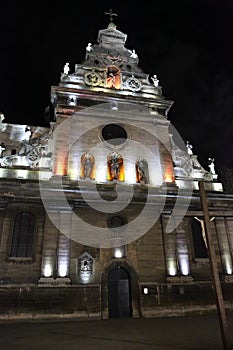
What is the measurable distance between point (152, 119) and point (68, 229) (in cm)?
1116

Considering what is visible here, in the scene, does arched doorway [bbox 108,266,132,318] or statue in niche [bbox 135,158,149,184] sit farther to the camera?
statue in niche [bbox 135,158,149,184]

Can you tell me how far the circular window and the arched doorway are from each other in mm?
9070

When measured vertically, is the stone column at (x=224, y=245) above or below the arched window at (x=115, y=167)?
below

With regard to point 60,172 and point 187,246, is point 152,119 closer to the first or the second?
point 60,172

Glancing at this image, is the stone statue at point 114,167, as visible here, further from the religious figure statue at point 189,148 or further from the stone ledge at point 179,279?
the stone ledge at point 179,279

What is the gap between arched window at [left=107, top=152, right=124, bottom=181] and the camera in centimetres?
1997

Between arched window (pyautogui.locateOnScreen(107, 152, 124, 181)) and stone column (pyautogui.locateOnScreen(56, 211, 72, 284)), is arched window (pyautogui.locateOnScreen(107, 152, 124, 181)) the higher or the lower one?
the higher one

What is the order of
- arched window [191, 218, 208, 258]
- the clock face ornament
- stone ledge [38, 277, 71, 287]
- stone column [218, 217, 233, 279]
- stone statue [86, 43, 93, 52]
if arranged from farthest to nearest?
stone statue [86, 43, 93, 52] → the clock face ornament → arched window [191, 218, 208, 258] → stone column [218, 217, 233, 279] → stone ledge [38, 277, 71, 287]

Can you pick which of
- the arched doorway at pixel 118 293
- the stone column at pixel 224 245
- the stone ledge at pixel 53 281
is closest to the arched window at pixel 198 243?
the stone column at pixel 224 245

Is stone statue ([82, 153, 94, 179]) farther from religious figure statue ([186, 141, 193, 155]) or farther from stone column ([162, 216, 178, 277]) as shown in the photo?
religious figure statue ([186, 141, 193, 155])

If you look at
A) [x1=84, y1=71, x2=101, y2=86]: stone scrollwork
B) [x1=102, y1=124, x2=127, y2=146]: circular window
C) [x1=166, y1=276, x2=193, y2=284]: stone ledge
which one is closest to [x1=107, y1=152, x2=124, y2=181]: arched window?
[x1=102, y1=124, x2=127, y2=146]: circular window

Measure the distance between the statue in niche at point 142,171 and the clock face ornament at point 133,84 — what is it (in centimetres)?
667

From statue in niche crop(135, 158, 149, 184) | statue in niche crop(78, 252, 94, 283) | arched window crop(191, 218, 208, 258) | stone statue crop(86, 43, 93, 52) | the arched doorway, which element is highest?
stone statue crop(86, 43, 93, 52)

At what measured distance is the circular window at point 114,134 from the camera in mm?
21375
